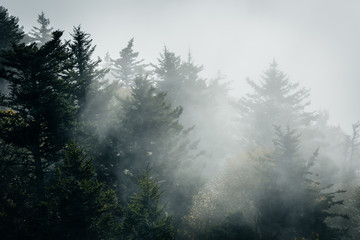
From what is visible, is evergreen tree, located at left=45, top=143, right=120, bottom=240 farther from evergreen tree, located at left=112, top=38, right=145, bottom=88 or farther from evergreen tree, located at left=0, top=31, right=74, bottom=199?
evergreen tree, located at left=112, top=38, right=145, bottom=88

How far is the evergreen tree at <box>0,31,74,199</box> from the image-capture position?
11711 mm

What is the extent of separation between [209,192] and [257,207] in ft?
17.9

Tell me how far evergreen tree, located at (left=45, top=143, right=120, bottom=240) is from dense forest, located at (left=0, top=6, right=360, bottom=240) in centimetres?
5

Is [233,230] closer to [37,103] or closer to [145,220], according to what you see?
[145,220]

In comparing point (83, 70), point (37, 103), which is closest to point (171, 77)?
point (83, 70)

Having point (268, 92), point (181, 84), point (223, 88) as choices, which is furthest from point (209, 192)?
point (223, 88)

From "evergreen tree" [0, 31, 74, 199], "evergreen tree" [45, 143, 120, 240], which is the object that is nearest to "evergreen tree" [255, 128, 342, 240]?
"evergreen tree" [45, 143, 120, 240]

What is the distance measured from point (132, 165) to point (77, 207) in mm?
8519

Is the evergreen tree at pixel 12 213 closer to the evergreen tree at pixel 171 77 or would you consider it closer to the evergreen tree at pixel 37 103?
the evergreen tree at pixel 37 103

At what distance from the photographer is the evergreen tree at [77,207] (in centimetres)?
977

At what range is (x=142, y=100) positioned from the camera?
63.3ft

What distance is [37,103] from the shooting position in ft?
40.6

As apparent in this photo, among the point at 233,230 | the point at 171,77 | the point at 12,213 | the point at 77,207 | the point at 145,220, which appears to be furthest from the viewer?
the point at 171,77

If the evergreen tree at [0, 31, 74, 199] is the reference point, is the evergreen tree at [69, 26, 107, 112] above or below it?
above
